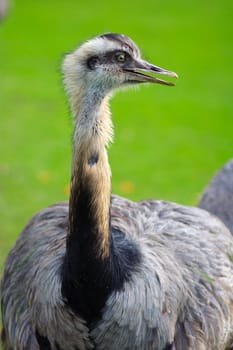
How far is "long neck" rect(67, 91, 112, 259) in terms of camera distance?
328 cm

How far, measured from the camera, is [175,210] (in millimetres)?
4445

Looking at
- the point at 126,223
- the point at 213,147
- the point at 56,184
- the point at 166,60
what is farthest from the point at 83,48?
the point at 166,60

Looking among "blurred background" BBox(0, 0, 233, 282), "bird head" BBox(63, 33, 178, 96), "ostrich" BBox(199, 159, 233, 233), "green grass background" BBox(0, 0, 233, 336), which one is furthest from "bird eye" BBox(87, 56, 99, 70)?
"green grass background" BBox(0, 0, 233, 336)

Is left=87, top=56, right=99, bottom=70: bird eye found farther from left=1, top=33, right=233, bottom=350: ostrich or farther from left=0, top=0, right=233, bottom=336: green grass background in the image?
left=0, top=0, right=233, bottom=336: green grass background

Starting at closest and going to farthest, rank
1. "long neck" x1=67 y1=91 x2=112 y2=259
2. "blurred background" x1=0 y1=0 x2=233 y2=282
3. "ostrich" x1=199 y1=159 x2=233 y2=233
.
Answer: "long neck" x1=67 y1=91 x2=112 y2=259 < "ostrich" x1=199 y1=159 x2=233 y2=233 < "blurred background" x1=0 y1=0 x2=233 y2=282

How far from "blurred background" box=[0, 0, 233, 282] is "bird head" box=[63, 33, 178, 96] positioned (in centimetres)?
216

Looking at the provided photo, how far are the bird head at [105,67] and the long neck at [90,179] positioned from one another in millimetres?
54

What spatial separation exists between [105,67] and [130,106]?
6.23 meters

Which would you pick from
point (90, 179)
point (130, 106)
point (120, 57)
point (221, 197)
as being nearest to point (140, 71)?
point (120, 57)

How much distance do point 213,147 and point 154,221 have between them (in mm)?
4312

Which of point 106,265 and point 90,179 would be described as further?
point 106,265

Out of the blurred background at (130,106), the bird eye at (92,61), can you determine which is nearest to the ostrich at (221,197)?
the blurred background at (130,106)

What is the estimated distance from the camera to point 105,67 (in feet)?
10.8

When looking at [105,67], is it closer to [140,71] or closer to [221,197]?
[140,71]
